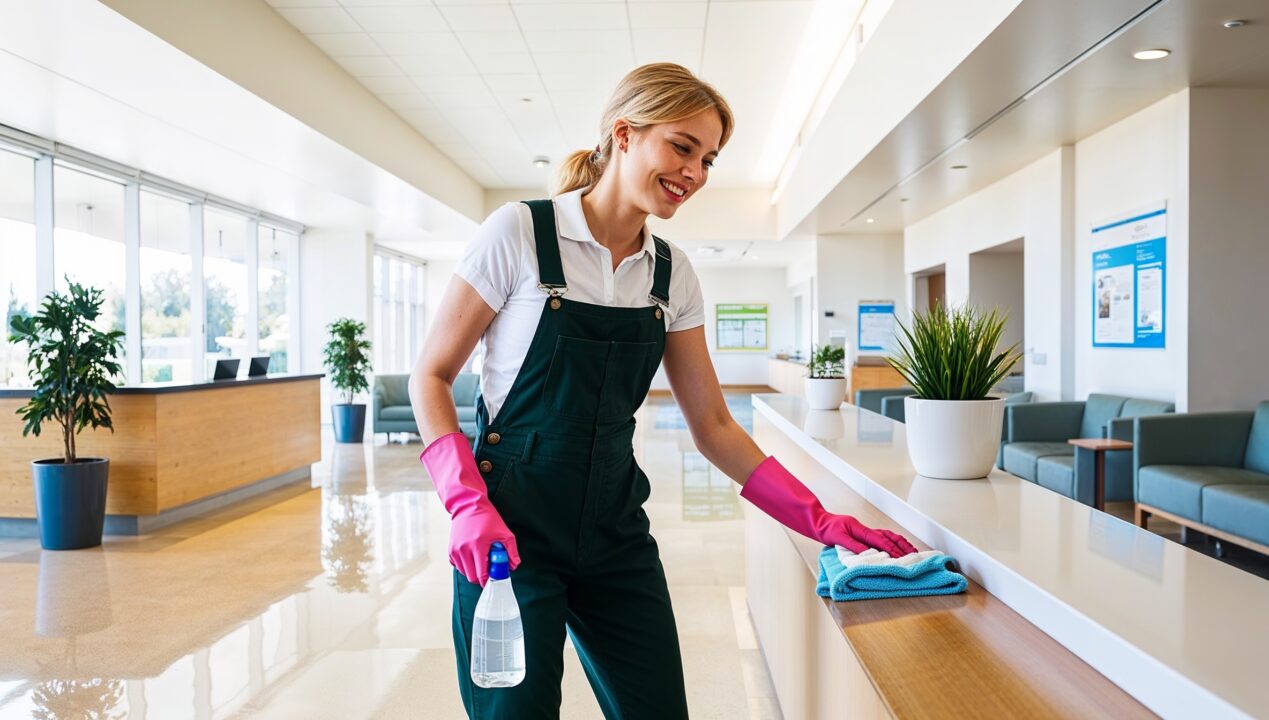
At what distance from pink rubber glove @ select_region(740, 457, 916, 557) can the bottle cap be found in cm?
54

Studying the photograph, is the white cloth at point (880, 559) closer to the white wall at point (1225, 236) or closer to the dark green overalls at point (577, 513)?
the dark green overalls at point (577, 513)

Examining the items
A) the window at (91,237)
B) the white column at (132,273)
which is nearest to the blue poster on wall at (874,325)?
the white column at (132,273)

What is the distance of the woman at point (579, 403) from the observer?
1317 mm

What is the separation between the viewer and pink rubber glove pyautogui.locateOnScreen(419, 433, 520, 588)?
1172 millimetres

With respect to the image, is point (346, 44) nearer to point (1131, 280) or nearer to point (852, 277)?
point (1131, 280)

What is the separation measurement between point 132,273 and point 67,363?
11.5ft

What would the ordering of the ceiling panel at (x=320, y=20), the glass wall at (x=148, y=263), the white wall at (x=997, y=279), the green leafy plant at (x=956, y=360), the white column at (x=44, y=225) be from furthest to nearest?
the white wall at (x=997, y=279), the white column at (x=44, y=225), the glass wall at (x=148, y=263), the ceiling panel at (x=320, y=20), the green leafy plant at (x=956, y=360)

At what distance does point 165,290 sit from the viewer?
8672mm

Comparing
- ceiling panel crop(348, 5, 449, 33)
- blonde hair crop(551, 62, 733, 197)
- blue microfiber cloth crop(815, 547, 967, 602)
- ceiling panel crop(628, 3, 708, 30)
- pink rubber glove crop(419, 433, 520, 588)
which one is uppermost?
ceiling panel crop(628, 3, 708, 30)

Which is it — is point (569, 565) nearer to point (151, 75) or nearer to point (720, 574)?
point (720, 574)

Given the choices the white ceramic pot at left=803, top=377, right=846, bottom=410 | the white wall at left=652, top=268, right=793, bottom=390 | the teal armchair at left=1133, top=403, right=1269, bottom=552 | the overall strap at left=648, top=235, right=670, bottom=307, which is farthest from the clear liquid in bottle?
the white wall at left=652, top=268, right=793, bottom=390

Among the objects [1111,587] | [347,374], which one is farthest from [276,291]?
[1111,587]

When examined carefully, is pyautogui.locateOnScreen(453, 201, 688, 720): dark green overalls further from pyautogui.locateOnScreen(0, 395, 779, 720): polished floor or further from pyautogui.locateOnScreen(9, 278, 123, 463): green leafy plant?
pyautogui.locateOnScreen(9, 278, 123, 463): green leafy plant

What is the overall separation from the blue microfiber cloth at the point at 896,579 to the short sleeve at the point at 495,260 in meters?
0.71
